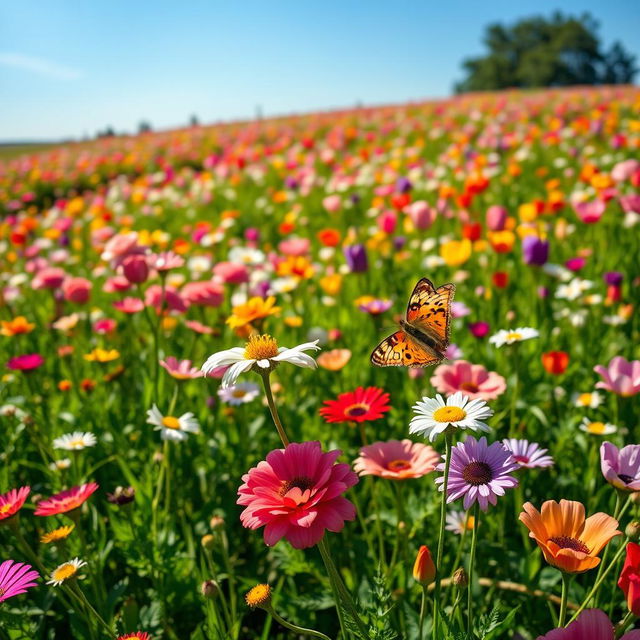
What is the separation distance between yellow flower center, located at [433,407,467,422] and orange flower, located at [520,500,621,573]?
14 cm

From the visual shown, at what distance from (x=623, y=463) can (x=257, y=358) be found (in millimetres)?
563

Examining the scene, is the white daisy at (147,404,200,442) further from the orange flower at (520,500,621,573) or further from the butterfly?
the orange flower at (520,500,621,573)

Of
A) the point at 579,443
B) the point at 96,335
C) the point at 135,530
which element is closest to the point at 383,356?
the point at 135,530

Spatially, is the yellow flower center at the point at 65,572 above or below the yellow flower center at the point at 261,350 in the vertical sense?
below

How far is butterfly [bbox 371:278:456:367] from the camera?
1079 mm

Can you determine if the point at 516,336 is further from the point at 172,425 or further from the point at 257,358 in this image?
the point at 172,425

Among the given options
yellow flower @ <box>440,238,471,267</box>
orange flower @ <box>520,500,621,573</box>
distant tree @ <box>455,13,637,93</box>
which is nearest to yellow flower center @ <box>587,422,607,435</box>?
orange flower @ <box>520,500,621,573</box>

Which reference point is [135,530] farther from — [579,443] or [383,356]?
[579,443]

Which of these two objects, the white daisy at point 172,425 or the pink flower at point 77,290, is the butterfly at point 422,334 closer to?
the white daisy at point 172,425

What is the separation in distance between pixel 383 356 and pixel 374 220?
3180 mm

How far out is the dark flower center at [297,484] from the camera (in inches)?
29.9

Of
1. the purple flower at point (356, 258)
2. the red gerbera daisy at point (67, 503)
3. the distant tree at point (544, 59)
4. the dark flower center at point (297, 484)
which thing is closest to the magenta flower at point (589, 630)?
the dark flower center at point (297, 484)

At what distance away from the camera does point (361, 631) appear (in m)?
0.74

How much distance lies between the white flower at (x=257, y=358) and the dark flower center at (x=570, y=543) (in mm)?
399
